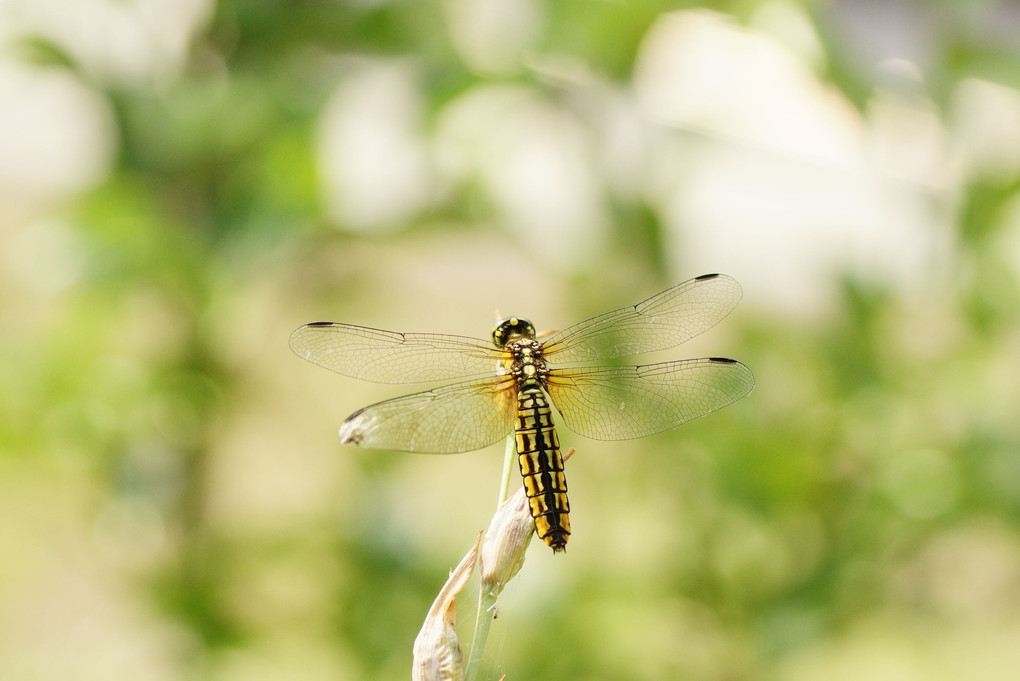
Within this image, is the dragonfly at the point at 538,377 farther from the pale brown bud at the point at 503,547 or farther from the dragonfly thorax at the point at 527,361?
the pale brown bud at the point at 503,547

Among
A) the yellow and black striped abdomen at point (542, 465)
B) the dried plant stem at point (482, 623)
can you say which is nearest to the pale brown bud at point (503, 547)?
the dried plant stem at point (482, 623)

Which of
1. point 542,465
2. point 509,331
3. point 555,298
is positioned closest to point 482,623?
point 542,465

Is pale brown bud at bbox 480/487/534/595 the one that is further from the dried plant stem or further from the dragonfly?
the dragonfly

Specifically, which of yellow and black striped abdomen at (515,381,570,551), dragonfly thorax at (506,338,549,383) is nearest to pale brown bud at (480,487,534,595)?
yellow and black striped abdomen at (515,381,570,551)

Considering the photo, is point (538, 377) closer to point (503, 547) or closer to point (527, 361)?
point (527, 361)

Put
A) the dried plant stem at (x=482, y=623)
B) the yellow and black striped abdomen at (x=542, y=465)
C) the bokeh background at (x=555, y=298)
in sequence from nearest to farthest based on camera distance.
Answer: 1. the dried plant stem at (x=482, y=623)
2. the yellow and black striped abdomen at (x=542, y=465)
3. the bokeh background at (x=555, y=298)

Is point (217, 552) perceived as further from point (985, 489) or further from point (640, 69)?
point (985, 489)
